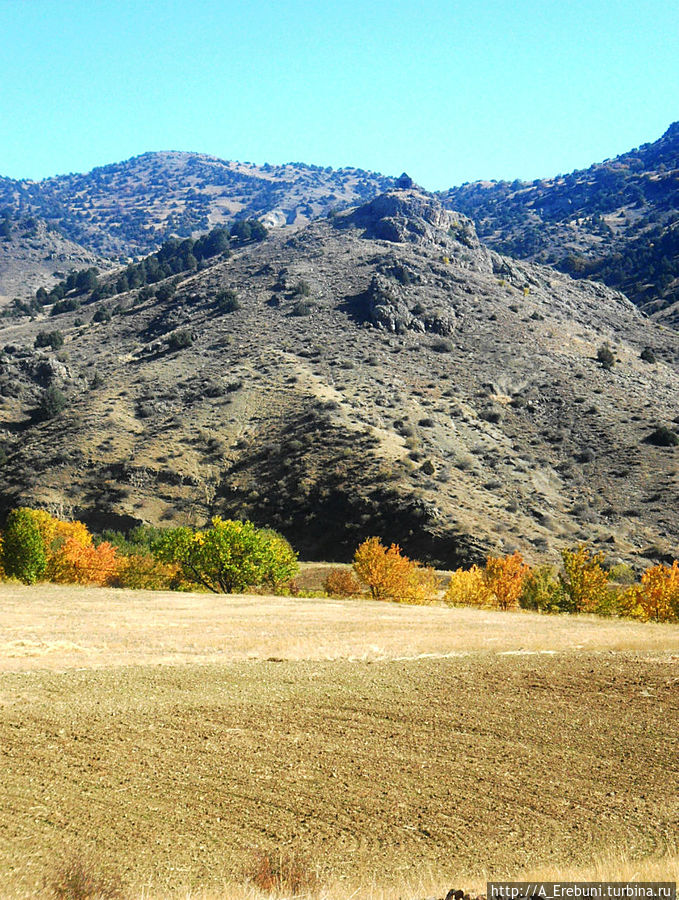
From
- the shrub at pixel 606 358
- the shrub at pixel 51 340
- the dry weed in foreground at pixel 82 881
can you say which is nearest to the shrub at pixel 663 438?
the shrub at pixel 606 358

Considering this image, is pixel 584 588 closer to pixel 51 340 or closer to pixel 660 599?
pixel 660 599

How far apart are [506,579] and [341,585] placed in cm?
1393

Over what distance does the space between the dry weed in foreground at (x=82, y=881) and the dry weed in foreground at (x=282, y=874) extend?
179cm

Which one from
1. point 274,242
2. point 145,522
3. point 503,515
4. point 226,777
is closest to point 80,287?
point 274,242

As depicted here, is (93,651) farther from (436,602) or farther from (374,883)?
(436,602)

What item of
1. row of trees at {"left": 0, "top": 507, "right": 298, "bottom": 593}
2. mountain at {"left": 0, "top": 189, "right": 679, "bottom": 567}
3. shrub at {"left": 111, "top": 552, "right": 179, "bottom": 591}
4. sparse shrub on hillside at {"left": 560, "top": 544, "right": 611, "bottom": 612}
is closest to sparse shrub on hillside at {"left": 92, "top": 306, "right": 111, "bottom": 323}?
mountain at {"left": 0, "top": 189, "right": 679, "bottom": 567}

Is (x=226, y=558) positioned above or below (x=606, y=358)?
below

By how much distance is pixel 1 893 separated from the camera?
8641 millimetres

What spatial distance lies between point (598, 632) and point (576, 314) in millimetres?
113852

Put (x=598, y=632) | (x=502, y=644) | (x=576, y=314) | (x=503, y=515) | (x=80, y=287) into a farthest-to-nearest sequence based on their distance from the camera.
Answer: (x=80, y=287), (x=576, y=314), (x=503, y=515), (x=598, y=632), (x=502, y=644)

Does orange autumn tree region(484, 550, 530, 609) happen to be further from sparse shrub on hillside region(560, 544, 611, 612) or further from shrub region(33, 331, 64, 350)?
shrub region(33, 331, 64, 350)

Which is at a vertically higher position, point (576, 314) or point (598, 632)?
point (576, 314)

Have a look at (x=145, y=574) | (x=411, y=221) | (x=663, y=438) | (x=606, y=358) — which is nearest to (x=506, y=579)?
(x=145, y=574)

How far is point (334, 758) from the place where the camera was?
13945mm
